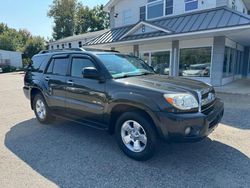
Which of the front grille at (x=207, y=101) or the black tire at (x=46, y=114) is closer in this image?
the front grille at (x=207, y=101)

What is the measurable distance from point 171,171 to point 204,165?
0.61 meters

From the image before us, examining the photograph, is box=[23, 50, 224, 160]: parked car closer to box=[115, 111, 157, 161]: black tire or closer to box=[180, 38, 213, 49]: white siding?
box=[115, 111, 157, 161]: black tire

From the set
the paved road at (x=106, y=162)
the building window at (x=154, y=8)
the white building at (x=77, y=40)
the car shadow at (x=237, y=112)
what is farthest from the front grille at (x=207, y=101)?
the white building at (x=77, y=40)

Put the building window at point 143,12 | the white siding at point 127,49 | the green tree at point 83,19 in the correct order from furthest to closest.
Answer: the green tree at point 83,19 < the white siding at point 127,49 < the building window at point 143,12

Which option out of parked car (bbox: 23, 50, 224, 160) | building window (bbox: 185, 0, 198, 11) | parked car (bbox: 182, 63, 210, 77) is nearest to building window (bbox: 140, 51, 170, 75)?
parked car (bbox: 182, 63, 210, 77)

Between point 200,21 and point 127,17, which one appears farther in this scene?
point 127,17

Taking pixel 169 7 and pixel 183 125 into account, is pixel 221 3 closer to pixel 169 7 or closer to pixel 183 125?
pixel 169 7

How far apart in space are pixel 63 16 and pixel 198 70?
4715 centimetres

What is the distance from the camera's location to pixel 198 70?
43.1 ft

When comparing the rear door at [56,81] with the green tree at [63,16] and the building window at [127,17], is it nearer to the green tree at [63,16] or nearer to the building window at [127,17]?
the building window at [127,17]

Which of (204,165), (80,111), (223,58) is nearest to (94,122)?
(80,111)

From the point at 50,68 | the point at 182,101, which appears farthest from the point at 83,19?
the point at 182,101

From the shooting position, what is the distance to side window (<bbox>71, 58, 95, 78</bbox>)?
4508 mm

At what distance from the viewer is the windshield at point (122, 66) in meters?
4.24
